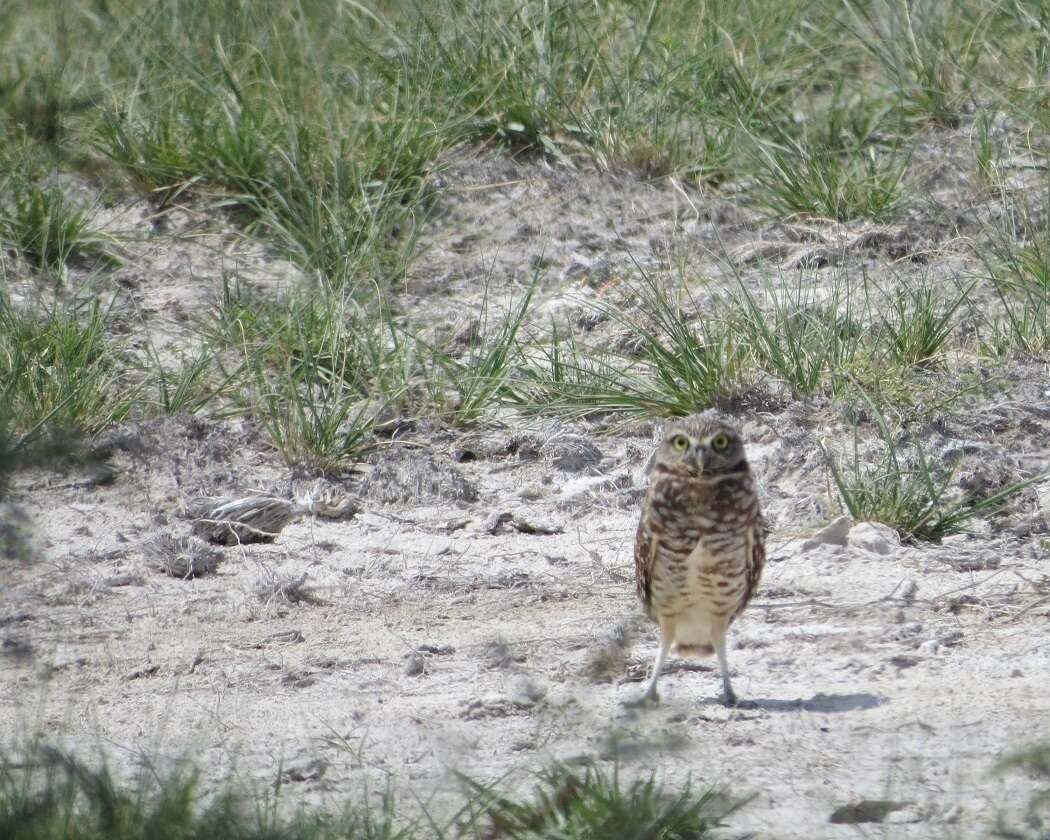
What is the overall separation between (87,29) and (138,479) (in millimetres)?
3969

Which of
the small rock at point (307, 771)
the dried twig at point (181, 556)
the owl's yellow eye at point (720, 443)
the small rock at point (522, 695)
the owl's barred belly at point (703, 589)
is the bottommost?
the dried twig at point (181, 556)

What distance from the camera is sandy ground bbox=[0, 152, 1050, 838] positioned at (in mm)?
4000

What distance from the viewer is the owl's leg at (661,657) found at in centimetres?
450

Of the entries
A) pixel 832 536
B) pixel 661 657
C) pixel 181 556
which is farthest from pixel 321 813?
pixel 832 536

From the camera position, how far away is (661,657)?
457cm

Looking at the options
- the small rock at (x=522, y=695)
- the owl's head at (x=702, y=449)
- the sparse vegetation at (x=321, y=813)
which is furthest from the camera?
the owl's head at (x=702, y=449)

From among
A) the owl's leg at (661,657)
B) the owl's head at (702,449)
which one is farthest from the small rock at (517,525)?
the owl's head at (702,449)

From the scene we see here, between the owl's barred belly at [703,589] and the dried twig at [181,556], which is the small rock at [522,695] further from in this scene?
the dried twig at [181,556]

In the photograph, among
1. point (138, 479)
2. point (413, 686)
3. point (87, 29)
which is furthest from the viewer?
point (87, 29)

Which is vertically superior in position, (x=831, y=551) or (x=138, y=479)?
(x=831, y=551)

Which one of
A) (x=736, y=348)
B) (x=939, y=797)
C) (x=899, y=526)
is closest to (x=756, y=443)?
(x=736, y=348)

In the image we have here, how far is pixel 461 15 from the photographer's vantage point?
338 inches

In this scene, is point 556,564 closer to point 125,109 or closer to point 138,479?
point 138,479

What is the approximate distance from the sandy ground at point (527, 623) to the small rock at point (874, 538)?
1cm
